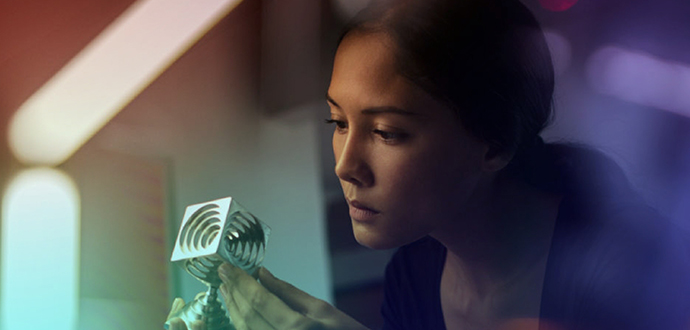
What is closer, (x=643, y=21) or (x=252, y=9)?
(x=643, y=21)

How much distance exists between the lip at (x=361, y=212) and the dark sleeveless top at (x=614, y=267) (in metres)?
0.27

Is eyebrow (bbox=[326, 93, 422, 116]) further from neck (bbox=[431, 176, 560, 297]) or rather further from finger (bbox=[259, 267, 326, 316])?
finger (bbox=[259, 267, 326, 316])

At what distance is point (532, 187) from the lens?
2.92 ft

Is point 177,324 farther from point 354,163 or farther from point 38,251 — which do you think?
point 38,251

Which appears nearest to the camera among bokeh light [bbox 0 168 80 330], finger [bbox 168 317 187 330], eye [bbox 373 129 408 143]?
eye [bbox 373 129 408 143]

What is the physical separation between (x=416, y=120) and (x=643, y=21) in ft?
1.09

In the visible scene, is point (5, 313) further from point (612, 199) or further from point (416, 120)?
point (612, 199)

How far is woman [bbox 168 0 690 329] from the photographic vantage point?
33.0 inches

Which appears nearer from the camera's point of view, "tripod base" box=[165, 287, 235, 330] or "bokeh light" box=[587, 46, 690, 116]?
"bokeh light" box=[587, 46, 690, 116]

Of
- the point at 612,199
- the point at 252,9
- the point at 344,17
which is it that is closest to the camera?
the point at 612,199

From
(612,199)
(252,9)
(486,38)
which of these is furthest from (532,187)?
(252,9)

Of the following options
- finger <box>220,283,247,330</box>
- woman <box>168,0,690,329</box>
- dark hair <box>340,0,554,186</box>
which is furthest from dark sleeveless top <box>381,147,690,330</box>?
finger <box>220,283,247,330</box>

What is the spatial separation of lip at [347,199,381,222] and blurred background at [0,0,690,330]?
0.04m

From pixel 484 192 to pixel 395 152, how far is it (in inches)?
5.5
